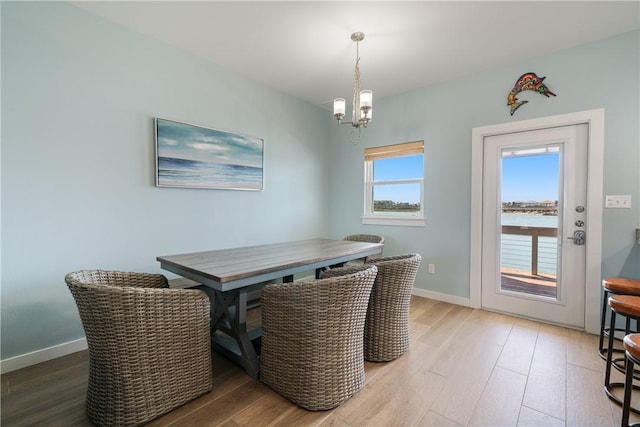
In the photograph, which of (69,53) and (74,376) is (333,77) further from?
(74,376)

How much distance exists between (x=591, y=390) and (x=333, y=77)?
11.0 feet

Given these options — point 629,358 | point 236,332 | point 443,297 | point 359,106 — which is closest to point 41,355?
point 236,332

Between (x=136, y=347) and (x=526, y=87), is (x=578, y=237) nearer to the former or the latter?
(x=526, y=87)

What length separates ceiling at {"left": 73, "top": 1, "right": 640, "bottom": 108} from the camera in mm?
2053

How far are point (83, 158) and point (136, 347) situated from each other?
62.6 inches

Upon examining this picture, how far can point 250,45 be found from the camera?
2.56 m

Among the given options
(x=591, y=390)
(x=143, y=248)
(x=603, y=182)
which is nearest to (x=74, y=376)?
→ (x=143, y=248)

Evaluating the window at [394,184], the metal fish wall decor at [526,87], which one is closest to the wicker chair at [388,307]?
the window at [394,184]

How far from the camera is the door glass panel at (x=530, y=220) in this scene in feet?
8.80

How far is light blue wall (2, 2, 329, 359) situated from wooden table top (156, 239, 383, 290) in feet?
2.05

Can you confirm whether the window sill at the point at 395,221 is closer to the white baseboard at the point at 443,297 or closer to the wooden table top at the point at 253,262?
the white baseboard at the point at 443,297

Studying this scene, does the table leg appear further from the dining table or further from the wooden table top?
the wooden table top

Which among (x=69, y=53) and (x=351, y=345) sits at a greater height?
(x=69, y=53)

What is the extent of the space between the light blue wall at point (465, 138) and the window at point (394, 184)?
10 centimetres
